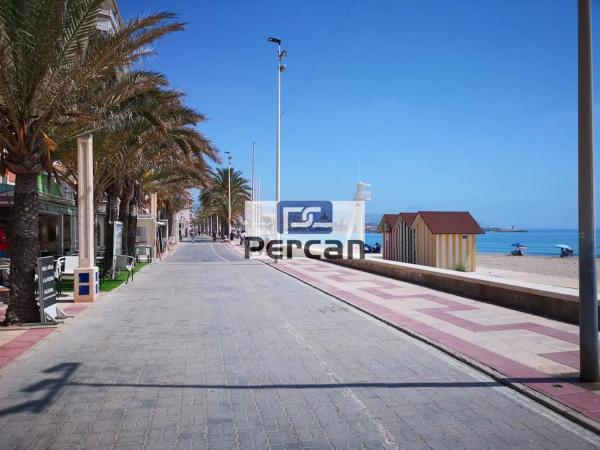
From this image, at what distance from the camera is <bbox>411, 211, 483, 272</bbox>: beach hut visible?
20.5 m

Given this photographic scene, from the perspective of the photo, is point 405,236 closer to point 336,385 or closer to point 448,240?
point 448,240

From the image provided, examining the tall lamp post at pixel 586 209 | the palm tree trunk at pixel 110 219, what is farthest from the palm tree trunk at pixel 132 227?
the tall lamp post at pixel 586 209

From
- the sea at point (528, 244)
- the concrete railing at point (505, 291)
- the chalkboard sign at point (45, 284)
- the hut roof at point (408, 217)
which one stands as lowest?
the sea at point (528, 244)

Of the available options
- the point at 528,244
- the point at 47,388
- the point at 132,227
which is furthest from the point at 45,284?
the point at 528,244

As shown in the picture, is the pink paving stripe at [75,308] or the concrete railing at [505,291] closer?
the concrete railing at [505,291]

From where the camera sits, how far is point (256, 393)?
525 cm

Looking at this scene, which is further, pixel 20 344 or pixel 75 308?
pixel 75 308

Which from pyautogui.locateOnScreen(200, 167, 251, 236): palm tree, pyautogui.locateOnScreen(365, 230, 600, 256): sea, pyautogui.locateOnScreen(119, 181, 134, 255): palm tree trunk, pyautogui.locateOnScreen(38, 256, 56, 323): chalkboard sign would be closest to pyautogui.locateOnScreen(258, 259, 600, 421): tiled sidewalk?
pyautogui.locateOnScreen(38, 256, 56, 323): chalkboard sign

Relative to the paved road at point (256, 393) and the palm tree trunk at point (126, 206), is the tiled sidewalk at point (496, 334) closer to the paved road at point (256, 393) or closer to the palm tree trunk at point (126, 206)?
the paved road at point (256, 393)

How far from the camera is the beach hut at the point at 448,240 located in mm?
20484

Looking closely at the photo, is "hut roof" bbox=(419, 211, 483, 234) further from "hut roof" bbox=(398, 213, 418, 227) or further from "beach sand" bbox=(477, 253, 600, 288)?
"beach sand" bbox=(477, 253, 600, 288)

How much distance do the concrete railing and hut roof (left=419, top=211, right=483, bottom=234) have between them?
4750 millimetres

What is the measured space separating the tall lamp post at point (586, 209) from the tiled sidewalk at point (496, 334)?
15.6 inches

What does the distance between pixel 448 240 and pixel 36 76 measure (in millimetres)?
16538
